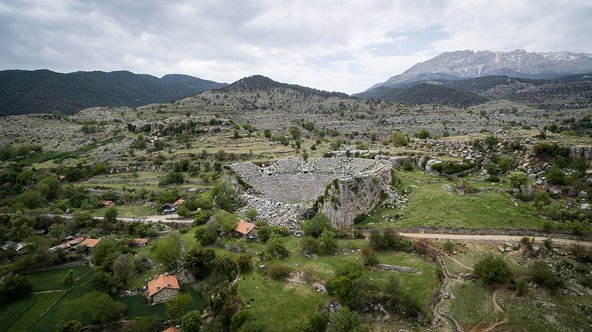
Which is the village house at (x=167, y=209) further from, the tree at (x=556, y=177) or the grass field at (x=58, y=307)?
the tree at (x=556, y=177)

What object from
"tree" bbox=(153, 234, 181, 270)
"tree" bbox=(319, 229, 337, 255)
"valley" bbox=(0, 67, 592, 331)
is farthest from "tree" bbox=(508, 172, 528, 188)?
"tree" bbox=(153, 234, 181, 270)

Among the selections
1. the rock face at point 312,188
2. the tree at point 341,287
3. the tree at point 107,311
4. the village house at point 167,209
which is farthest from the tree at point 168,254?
the tree at point 341,287

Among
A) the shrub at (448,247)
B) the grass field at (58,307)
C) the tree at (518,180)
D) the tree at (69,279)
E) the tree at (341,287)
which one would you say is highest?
the tree at (518,180)

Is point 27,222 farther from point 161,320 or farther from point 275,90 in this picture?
point 275,90

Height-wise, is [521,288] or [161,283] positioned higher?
[521,288]

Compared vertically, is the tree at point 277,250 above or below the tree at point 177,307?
above

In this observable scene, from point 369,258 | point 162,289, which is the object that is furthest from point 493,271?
point 162,289

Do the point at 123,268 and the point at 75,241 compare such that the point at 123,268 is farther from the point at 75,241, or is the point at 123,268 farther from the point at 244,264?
the point at 75,241

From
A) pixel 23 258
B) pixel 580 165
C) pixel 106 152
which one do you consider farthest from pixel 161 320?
pixel 106 152
